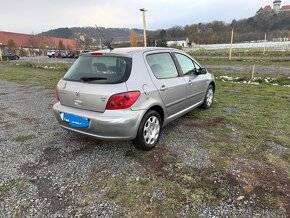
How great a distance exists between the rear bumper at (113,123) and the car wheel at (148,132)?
0.42ft

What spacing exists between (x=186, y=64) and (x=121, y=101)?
2.18 meters

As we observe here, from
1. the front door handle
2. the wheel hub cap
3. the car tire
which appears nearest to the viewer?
the wheel hub cap

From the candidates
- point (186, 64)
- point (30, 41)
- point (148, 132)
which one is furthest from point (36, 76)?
point (30, 41)

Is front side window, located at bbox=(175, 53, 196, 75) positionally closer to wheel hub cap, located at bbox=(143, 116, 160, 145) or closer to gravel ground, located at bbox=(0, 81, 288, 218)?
gravel ground, located at bbox=(0, 81, 288, 218)

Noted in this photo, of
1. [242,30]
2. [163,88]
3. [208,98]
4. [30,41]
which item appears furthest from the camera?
[242,30]

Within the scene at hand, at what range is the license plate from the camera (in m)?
3.42

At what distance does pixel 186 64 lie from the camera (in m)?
4.87

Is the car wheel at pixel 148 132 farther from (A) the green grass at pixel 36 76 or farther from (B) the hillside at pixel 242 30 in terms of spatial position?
(B) the hillside at pixel 242 30

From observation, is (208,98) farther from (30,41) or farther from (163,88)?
(30,41)

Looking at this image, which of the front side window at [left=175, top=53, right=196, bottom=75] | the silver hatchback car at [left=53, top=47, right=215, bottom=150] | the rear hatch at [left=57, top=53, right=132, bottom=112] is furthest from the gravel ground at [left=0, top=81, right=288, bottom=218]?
the front side window at [left=175, top=53, right=196, bottom=75]

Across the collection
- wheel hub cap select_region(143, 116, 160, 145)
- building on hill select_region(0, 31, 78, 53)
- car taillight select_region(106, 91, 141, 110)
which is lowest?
wheel hub cap select_region(143, 116, 160, 145)

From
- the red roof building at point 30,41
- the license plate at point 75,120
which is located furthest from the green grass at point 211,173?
the red roof building at point 30,41

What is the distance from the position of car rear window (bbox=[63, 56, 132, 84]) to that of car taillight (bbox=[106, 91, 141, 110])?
224 millimetres

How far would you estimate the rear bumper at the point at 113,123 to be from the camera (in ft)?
10.6
